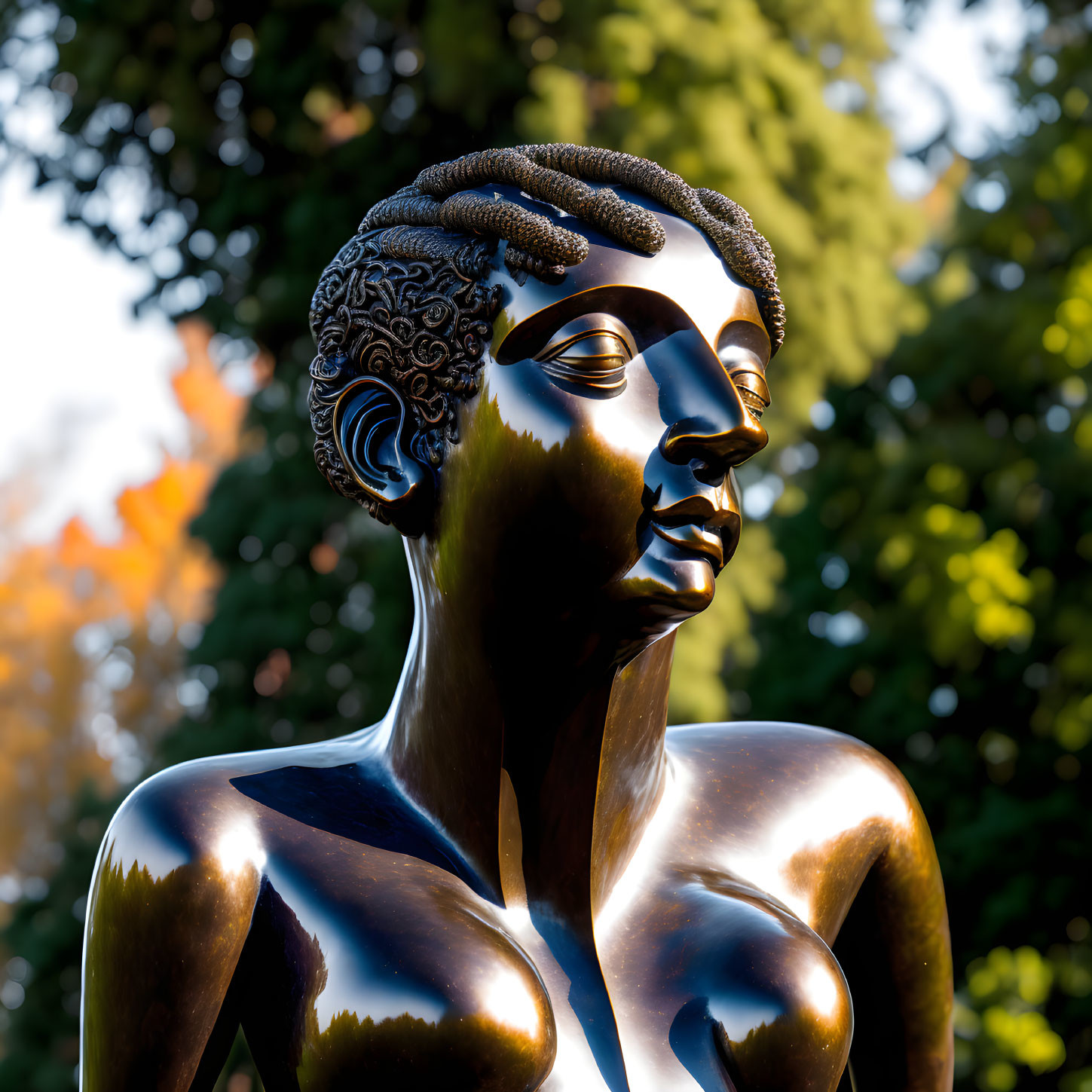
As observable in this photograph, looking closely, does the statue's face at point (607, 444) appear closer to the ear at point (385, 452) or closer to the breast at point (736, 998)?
the ear at point (385, 452)

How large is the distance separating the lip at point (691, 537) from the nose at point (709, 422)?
3.2 inches

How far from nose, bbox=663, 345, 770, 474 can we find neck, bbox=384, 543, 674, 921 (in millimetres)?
293

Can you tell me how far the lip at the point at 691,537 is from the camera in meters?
1.67

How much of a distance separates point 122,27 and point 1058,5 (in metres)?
6.34

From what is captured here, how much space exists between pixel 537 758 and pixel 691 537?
391mm

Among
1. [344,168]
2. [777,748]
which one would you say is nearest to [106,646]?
[344,168]

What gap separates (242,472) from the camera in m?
10.7

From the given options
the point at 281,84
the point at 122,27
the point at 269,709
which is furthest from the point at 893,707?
the point at 122,27

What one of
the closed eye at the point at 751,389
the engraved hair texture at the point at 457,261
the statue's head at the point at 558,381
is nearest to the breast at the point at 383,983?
the statue's head at the point at 558,381

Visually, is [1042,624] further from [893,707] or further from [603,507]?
[603,507]

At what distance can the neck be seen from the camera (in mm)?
1806

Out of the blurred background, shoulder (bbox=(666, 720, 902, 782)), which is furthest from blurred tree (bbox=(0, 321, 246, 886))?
shoulder (bbox=(666, 720, 902, 782))

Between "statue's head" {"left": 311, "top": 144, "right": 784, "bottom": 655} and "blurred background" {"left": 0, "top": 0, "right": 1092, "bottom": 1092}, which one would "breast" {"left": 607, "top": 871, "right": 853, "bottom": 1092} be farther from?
"blurred background" {"left": 0, "top": 0, "right": 1092, "bottom": 1092}

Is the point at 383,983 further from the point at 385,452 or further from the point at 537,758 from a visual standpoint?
the point at 385,452
